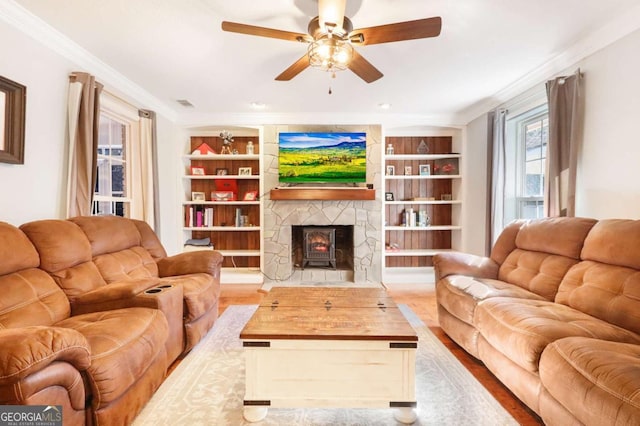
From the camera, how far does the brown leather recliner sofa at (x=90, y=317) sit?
1.19 m

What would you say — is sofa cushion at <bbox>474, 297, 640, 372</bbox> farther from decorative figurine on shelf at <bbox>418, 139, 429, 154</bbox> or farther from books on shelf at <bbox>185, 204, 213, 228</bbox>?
books on shelf at <bbox>185, 204, 213, 228</bbox>

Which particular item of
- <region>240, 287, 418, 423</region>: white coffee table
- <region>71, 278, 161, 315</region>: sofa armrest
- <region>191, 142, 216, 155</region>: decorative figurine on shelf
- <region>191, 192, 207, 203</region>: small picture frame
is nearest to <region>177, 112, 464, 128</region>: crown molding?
<region>191, 142, 216, 155</region>: decorative figurine on shelf

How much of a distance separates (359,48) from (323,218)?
242 centimetres

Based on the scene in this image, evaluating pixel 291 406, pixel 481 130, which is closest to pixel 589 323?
pixel 291 406

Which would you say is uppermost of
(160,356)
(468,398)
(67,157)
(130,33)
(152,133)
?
(130,33)

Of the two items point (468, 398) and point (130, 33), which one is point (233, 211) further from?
point (468, 398)

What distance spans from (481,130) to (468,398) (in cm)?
347

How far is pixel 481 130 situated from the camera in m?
4.18

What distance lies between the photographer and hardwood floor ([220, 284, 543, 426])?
1773mm

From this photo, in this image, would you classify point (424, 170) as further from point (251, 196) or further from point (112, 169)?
point (112, 169)

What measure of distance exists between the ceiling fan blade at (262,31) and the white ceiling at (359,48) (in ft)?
0.85

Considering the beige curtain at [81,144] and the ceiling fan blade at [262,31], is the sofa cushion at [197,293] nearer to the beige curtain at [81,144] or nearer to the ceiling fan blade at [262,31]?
the beige curtain at [81,144]

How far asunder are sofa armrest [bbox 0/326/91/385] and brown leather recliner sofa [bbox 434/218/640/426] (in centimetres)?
208

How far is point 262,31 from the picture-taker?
6.18ft
